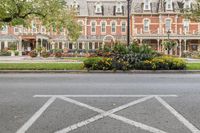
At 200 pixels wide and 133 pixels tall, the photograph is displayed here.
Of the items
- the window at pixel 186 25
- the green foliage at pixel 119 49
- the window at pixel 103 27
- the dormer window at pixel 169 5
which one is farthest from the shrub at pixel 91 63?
the window at pixel 103 27

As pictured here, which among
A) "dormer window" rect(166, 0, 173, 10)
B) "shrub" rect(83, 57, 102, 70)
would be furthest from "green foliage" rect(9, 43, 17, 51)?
"shrub" rect(83, 57, 102, 70)

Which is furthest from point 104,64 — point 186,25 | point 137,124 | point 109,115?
point 186,25

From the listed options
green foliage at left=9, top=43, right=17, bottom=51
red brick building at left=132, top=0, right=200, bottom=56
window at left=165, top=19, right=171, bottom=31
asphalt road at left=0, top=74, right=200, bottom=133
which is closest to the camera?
asphalt road at left=0, top=74, right=200, bottom=133

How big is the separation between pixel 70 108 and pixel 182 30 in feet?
171

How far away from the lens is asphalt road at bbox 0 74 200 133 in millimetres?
5828

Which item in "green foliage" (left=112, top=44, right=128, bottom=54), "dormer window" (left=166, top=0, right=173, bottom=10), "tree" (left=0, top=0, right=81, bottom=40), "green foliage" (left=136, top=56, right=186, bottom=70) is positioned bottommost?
"green foliage" (left=136, top=56, right=186, bottom=70)

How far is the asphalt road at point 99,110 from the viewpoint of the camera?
19.1 ft

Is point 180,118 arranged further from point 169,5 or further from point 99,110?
point 169,5

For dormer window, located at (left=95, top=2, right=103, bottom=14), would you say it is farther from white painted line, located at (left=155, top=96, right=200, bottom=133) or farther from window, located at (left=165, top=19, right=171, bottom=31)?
white painted line, located at (left=155, top=96, right=200, bottom=133)

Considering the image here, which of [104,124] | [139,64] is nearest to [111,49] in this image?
[139,64]

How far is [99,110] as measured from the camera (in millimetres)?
7336

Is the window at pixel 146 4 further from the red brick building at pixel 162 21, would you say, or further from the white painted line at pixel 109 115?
the white painted line at pixel 109 115

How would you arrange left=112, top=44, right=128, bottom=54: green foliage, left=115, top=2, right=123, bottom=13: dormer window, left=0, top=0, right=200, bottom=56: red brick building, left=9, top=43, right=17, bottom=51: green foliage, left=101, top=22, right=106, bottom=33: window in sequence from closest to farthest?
left=112, top=44, right=128, bottom=54: green foliage < left=0, top=0, right=200, bottom=56: red brick building < left=9, top=43, right=17, bottom=51: green foliage < left=101, top=22, right=106, bottom=33: window < left=115, top=2, right=123, bottom=13: dormer window

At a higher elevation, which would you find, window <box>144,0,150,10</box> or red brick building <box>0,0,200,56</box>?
window <box>144,0,150,10</box>
